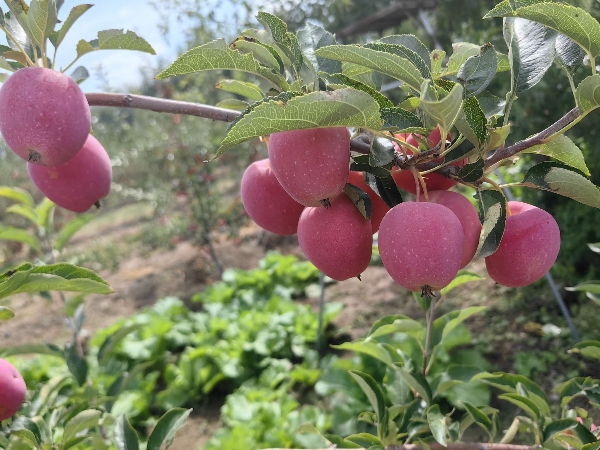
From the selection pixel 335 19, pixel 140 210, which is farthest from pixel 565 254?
pixel 140 210

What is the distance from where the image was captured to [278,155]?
52 centimetres

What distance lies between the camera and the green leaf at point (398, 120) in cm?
50

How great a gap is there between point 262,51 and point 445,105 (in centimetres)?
24

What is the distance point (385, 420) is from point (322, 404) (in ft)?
5.51

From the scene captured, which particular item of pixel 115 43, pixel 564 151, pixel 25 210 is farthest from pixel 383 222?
pixel 25 210

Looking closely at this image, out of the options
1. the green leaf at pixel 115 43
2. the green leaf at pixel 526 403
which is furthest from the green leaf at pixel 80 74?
the green leaf at pixel 526 403

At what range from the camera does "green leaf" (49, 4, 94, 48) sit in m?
0.73

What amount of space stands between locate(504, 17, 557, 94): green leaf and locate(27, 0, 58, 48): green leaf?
60 cm

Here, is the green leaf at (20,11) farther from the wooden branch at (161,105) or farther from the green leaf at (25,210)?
the green leaf at (25,210)

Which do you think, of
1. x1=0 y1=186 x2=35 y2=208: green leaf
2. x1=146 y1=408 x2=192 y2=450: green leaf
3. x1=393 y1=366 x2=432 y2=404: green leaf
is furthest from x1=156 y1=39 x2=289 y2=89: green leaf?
x1=0 y1=186 x2=35 y2=208: green leaf

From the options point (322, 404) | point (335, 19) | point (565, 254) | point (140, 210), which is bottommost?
point (140, 210)

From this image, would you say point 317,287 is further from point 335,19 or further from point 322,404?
point 335,19

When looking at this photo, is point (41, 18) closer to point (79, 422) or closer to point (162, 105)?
point (162, 105)

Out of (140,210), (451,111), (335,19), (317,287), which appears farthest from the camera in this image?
(140,210)
